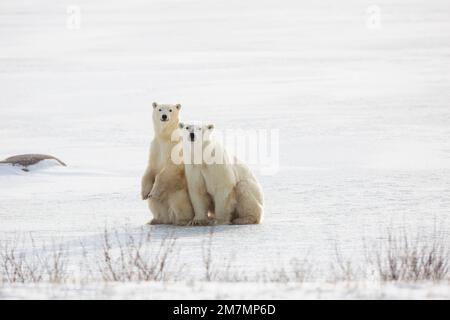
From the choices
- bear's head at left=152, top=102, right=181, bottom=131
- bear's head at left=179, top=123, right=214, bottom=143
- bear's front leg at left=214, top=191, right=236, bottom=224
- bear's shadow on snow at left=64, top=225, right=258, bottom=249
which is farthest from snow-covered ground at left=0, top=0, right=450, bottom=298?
bear's head at left=152, top=102, right=181, bottom=131

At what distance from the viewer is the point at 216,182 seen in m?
7.13

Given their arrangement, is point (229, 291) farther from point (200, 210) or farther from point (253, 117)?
point (253, 117)

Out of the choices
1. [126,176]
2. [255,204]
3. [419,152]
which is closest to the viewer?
[255,204]

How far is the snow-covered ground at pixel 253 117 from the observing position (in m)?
7.10

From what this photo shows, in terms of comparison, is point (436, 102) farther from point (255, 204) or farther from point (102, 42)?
point (102, 42)

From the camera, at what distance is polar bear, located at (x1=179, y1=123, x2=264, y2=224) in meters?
7.10

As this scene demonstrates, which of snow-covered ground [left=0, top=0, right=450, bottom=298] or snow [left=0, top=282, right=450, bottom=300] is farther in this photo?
snow-covered ground [left=0, top=0, right=450, bottom=298]

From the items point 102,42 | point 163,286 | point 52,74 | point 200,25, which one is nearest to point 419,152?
point 163,286

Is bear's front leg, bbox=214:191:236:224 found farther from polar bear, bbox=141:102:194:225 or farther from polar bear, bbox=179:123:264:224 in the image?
polar bear, bbox=141:102:194:225

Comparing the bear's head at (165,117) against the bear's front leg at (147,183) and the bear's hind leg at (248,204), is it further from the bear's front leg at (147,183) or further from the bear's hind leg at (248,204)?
the bear's hind leg at (248,204)

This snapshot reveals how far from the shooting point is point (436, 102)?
16516mm

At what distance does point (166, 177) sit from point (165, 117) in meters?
0.50

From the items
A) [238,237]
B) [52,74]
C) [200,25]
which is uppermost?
[200,25]
